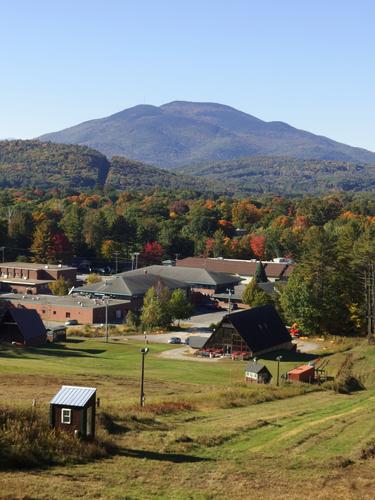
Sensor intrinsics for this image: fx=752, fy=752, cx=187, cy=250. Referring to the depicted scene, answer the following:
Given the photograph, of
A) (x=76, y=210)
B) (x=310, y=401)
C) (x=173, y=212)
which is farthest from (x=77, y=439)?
(x=173, y=212)

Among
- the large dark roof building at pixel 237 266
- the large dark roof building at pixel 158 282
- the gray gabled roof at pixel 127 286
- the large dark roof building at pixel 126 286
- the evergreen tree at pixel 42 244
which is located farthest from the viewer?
the evergreen tree at pixel 42 244

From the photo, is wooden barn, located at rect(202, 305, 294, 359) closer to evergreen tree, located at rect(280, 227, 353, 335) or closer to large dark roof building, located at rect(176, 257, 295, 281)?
evergreen tree, located at rect(280, 227, 353, 335)

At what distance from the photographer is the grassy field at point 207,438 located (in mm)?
20734

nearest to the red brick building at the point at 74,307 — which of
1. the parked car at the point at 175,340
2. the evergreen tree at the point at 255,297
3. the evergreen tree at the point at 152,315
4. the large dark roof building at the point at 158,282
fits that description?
the large dark roof building at the point at 158,282

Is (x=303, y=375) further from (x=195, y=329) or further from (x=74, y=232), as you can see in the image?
(x=74, y=232)

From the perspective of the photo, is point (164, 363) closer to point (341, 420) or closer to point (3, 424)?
point (341, 420)

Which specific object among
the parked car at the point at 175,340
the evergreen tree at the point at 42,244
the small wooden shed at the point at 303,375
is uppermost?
the evergreen tree at the point at 42,244

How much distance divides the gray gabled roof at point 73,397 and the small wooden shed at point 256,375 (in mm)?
24027

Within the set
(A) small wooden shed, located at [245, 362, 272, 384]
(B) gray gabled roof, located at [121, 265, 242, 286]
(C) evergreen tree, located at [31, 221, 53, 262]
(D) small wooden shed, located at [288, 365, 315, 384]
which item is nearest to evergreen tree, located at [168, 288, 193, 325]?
(B) gray gabled roof, located at [121, 265, 242, 286]

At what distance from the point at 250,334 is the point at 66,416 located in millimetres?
38748

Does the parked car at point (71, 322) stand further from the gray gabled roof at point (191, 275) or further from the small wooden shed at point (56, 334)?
the gray gabled roof at point (191, 275)

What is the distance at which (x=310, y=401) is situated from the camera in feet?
129

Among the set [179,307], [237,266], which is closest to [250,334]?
[179,307]

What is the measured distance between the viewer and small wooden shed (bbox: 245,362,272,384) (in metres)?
47.1
